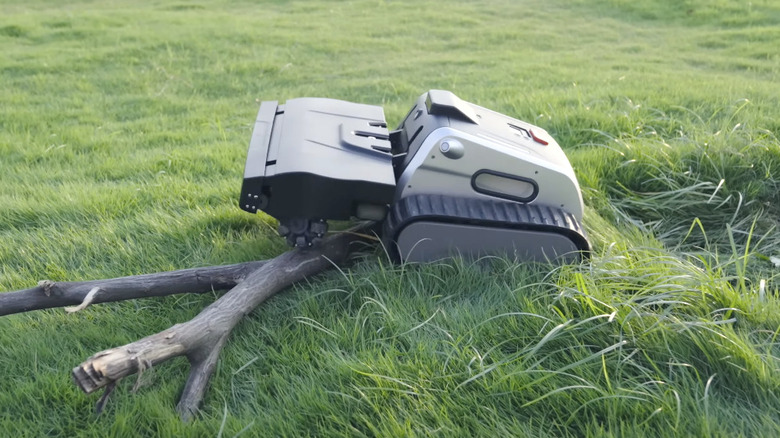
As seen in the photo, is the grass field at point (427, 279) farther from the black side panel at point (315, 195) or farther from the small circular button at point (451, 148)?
the small circular button at point (451, 148)

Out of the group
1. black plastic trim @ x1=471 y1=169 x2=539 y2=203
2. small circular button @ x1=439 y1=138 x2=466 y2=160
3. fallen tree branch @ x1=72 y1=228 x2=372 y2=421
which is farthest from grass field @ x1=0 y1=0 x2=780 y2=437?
small circular button @ x1=439 y1=138 x2=466 y2=160

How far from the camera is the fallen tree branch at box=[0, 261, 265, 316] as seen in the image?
2219 mm

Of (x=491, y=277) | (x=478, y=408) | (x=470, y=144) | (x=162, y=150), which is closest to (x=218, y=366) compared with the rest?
(x=478, y=408)

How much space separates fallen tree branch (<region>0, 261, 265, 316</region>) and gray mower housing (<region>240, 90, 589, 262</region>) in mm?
263

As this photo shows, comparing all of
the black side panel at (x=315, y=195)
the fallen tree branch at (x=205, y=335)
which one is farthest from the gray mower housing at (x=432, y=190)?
the fallen tree branch at (x=205, y=335)

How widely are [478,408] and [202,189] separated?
227cm

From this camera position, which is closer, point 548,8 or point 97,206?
point 97,206

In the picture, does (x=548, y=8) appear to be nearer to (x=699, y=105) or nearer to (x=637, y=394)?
(x=699, y=105)

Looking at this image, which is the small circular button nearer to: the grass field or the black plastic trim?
the black plastic trim

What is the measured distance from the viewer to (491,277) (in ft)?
8.15

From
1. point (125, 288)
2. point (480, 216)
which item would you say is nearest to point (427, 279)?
point (480, 216)

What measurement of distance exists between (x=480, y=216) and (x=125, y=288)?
1.25m

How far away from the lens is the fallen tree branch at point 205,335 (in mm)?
1764

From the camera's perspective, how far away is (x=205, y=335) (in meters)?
2.07
